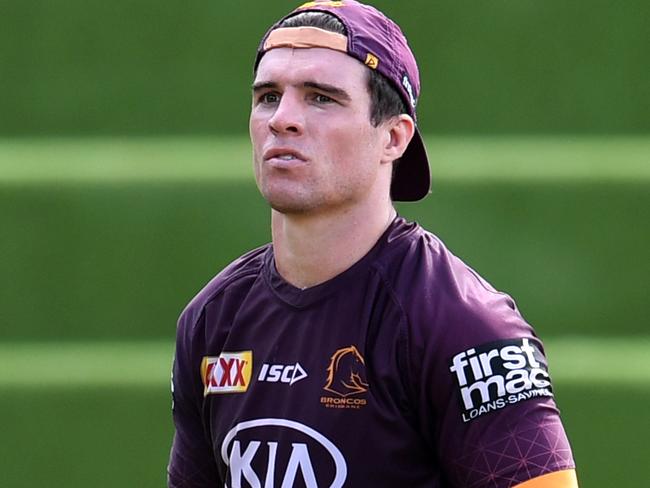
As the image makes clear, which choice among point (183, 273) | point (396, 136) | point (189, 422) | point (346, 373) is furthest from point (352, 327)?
point (183, 273)

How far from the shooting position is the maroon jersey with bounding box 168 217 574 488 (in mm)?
2197

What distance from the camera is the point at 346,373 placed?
7.53 ft

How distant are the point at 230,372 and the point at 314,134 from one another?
45cm

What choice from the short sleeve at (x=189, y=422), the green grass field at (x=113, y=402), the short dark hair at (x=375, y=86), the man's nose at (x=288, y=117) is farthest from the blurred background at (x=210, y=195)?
the man's nose at (x=288, y=117)

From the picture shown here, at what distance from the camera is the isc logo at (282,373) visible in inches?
92.7

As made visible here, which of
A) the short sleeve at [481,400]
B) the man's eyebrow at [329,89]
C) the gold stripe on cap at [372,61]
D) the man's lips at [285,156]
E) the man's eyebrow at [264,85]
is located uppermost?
the gold stripe on cap at [372,61]

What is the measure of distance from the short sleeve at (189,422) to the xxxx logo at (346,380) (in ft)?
1.04

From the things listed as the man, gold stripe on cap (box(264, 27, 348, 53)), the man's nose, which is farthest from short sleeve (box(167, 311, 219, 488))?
gold stripe on cap (box(264, 27, 348, 53))

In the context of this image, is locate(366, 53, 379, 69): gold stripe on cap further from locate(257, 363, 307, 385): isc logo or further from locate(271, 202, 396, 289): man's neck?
locate(257, 363, 307, 385): isc logo

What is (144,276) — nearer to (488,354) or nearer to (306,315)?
(306,315)

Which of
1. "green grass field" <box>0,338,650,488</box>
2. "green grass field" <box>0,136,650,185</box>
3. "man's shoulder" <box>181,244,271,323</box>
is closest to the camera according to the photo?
"man's shoulder" <box>181,244,271,323</box>

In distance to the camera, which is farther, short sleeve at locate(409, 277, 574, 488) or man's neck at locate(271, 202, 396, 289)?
man's neck at locate(271, 202, 396, 289)

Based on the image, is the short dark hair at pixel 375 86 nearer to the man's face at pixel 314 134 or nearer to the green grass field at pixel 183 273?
the man's face at pixel 314 134

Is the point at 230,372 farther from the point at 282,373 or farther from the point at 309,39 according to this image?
the point at 309,39
